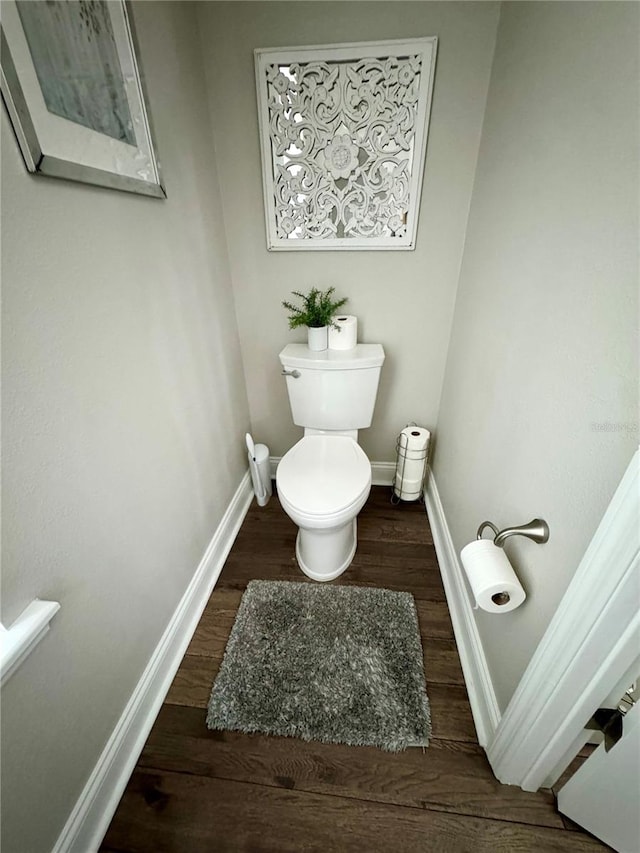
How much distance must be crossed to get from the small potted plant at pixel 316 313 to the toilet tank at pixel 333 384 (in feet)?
0.19

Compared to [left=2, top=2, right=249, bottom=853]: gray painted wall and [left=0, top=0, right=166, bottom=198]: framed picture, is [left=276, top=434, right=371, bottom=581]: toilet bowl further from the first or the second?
[left=0, top=0, right=166, bottom=198]: framed picture

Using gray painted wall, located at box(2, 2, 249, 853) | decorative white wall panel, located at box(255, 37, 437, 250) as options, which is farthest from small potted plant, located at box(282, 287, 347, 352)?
gray painted wall, located at box(2, 2, 249, 853)

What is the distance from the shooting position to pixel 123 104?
810mm

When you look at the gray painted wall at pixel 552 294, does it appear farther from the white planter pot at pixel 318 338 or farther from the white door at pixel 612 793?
the white planter pot at pixel 318 338

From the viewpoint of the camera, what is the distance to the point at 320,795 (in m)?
0.87

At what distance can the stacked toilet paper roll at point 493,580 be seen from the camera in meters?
0.77

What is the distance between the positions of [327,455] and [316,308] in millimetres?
620

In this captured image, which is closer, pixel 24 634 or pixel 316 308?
pixel 24 634

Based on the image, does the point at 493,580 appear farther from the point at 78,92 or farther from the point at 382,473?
the point at 78,92

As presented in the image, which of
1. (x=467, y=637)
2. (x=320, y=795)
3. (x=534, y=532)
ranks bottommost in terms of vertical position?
(x=320, y=795)

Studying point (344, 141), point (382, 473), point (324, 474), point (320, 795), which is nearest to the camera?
point (320, 795)

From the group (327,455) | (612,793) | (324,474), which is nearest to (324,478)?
(324,474)

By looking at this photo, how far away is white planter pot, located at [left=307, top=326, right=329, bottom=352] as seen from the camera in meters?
1.44

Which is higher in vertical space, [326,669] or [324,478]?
[324,478]
